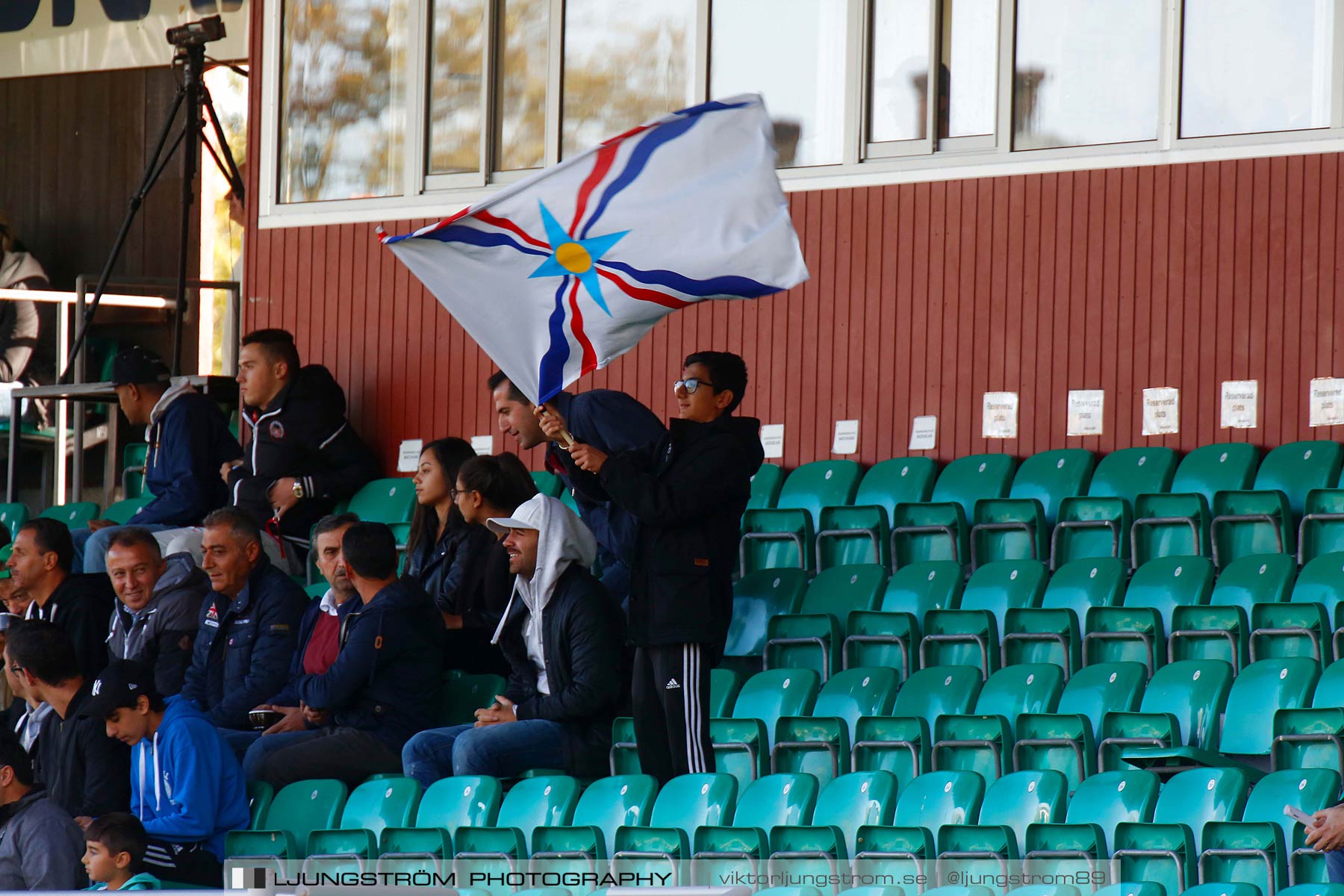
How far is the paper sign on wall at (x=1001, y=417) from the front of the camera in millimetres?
8898

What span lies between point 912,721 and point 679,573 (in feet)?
2.84

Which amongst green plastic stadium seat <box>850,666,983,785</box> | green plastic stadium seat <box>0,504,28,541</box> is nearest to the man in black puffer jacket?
green plastic stadium seat <box>850,666,983,785</box>

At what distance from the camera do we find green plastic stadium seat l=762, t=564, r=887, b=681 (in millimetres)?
7266

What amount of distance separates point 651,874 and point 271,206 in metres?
5.71

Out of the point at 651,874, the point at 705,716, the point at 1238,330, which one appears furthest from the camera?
the point at 1238,330

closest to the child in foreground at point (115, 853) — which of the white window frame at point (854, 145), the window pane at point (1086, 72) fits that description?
the white window frame at point (854, 145)

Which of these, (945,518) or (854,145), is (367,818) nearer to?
(945,518)

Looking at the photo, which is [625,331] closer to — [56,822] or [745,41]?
[56,822]

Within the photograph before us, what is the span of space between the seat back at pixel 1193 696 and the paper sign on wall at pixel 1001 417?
102 inches

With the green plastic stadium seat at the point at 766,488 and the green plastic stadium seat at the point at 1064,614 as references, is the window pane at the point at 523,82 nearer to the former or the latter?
the green plastic stadium seat at the point at 766,488

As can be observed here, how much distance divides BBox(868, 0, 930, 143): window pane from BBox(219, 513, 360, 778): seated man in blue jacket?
3.19m

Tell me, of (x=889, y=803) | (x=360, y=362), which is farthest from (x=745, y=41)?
(x=889, y=803)

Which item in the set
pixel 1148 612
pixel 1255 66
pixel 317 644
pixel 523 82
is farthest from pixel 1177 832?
pixel 523 82

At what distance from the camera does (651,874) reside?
5699 millimetres
